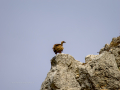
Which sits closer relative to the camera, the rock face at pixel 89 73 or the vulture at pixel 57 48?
the rock face at pixel 89 73

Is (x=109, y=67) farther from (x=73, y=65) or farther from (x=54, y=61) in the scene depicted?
(x=54, y=61)

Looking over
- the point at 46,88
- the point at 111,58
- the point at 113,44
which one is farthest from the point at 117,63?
the point at 46,88

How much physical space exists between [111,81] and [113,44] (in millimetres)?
2894

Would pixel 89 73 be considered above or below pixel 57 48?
below

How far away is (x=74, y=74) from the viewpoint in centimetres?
943

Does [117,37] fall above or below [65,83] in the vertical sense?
above

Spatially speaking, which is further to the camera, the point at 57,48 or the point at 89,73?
the point at 57,48

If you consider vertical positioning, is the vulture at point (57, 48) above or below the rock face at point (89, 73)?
above

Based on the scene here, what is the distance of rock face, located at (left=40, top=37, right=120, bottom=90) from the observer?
7758 mm

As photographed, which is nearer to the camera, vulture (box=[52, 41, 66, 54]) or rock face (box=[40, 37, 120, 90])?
rock face (box=[40, 37, 120, 90])

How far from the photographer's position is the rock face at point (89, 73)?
7758 mm

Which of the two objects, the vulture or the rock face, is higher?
the vulture

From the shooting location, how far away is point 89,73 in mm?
8008

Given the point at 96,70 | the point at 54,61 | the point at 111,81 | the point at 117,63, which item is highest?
the point at 54,61
